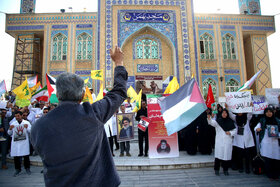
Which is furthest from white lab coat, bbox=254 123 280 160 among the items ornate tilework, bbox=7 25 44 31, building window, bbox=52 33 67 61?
ornate tilework, bbox=7 25 44 31

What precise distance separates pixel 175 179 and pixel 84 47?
13.3 m

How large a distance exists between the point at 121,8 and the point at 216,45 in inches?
330

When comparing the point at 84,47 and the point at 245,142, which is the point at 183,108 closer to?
the point at 245,142

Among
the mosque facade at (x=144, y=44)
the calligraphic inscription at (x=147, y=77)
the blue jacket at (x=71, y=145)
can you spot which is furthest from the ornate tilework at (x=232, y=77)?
the blue jacket at (x=71, y=145)

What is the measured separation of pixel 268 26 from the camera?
1555cm

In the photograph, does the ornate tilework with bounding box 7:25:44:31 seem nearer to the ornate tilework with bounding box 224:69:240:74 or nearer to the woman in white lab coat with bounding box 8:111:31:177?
the woman in white lab coat with bounding box 8:111:31:177

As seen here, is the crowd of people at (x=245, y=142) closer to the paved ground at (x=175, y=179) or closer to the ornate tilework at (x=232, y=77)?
the paved ground at (x=175, y=179)

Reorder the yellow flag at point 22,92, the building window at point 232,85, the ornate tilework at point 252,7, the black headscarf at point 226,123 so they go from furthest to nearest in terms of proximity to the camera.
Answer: the ornate tilework at point 252,7 < the building window at point 232,85 < the yellow flag at point 22,92 < the black headscarf at point 226,123

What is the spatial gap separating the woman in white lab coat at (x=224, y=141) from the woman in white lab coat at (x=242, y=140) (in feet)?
1.23

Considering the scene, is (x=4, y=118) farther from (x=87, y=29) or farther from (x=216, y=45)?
(x=216, y=45)

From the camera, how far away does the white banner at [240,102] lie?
15.0 ft

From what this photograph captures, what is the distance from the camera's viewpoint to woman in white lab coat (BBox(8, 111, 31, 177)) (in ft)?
14.5

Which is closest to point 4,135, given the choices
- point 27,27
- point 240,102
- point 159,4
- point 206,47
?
point 240,102

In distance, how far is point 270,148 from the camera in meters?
4.03
